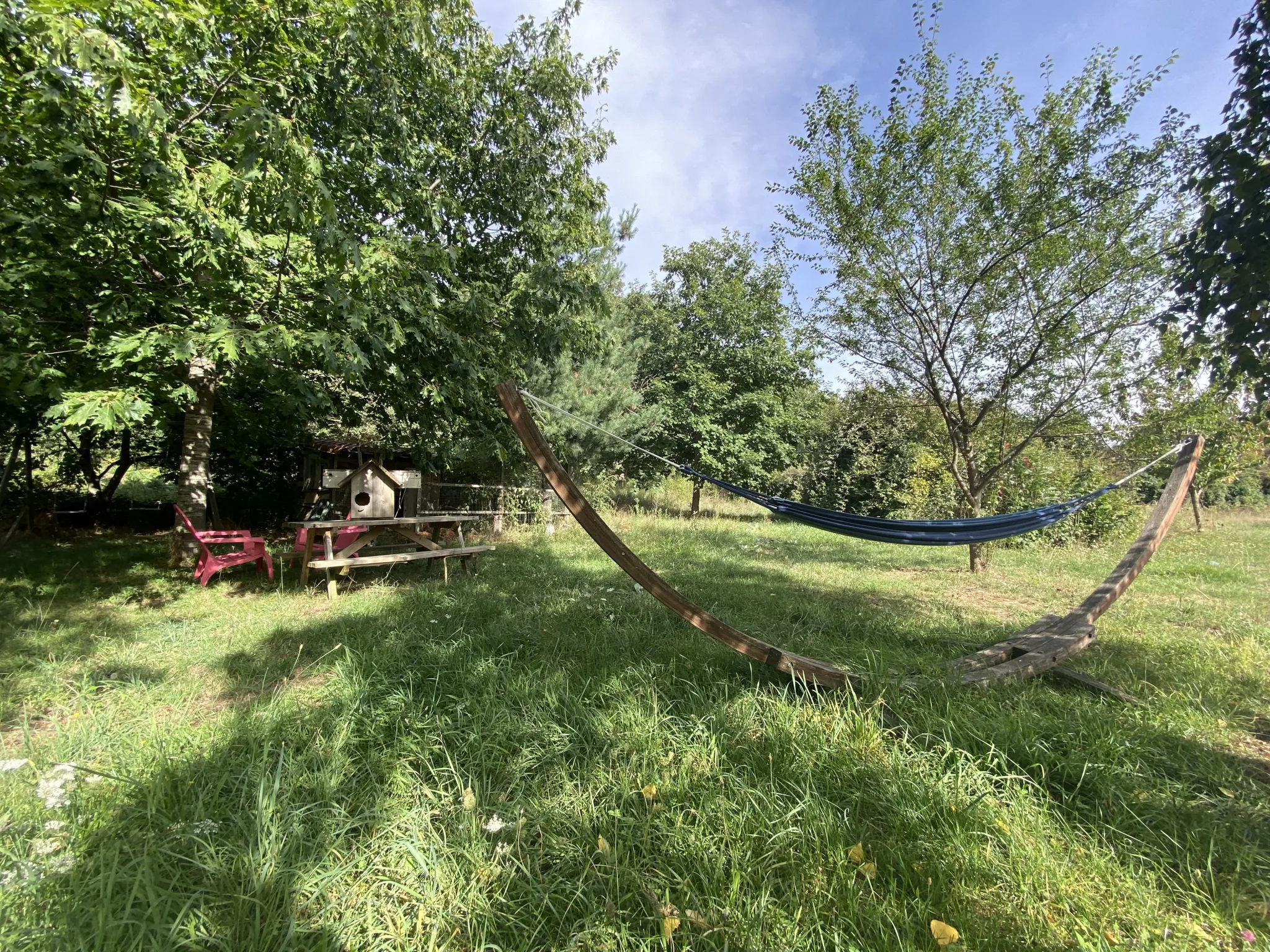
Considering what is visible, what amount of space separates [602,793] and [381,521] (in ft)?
13.1

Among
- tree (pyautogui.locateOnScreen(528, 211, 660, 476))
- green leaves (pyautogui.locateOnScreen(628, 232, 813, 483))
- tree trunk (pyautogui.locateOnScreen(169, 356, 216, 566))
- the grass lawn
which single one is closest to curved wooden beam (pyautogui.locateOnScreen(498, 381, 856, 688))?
the grass lawn

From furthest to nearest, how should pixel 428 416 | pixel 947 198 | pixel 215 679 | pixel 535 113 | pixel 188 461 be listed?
pixel 535 113 → pixel 947 198 → pixel 188 461 → pixel 428 416 → pixel 215 679

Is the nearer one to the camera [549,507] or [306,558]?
[306,558]

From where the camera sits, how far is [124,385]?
13.1ft

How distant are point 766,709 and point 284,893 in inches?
74.8

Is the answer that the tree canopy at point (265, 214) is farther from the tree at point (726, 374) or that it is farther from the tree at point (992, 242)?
the tree at point (726, 374)

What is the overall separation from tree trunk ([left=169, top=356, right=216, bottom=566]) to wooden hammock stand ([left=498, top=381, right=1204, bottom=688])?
15.9ft

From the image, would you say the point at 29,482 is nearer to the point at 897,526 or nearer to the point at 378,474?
the point at 378,474

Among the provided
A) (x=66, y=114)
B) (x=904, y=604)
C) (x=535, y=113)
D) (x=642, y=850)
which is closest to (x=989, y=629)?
(x=904, y=604)

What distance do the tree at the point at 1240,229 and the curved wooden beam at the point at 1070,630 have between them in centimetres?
156

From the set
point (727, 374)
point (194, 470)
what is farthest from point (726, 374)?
point (194, 470)

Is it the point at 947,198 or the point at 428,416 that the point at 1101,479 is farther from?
the point at 428,416

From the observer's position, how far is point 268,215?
11.9 feet

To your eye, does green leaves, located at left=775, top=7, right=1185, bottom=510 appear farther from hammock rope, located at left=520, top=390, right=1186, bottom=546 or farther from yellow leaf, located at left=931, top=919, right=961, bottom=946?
yellow leaf, located at left=931, top=919, right=961, bottom=946
